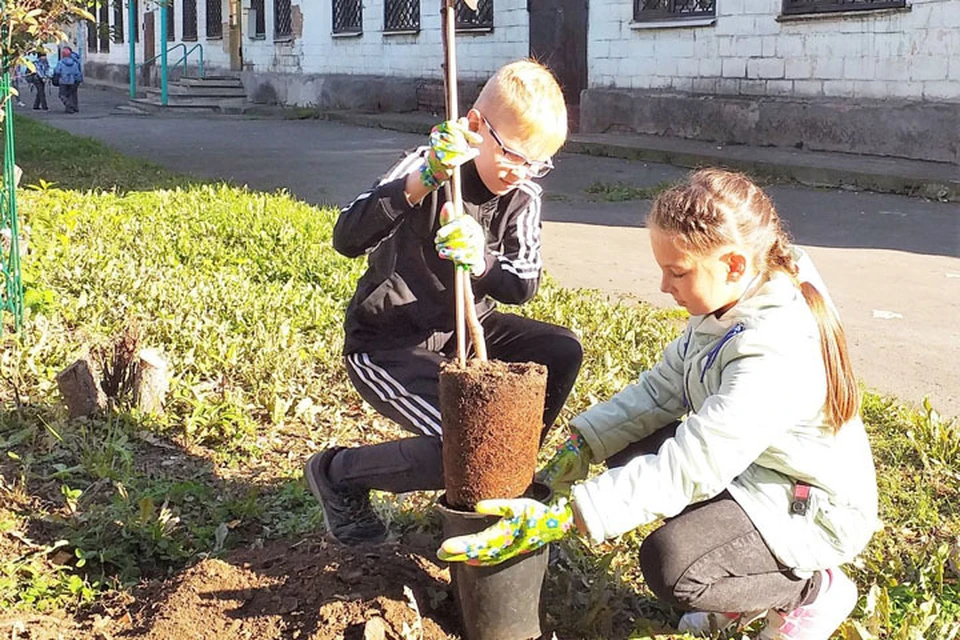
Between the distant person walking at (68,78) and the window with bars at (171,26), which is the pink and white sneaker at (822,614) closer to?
the distant person walking at (68,78)

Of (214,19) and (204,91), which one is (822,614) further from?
(214,19)

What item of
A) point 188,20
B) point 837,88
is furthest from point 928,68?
point 188,20

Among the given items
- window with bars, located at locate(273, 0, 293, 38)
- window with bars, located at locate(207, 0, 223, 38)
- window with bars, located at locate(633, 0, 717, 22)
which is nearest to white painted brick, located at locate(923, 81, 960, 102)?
window with bars, located at locate(633, 0, 717, 22)

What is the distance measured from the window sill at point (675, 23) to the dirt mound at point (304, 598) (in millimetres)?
11636

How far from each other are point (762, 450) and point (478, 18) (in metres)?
16.0

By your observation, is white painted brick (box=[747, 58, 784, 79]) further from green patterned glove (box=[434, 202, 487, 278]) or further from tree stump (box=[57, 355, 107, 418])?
green patterned glove (box=[434, 202, 487, 278])

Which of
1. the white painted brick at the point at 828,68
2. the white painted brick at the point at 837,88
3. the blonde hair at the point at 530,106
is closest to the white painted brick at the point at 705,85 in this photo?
the white painted brick at the point at 828,68

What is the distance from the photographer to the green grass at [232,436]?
2.85 meters

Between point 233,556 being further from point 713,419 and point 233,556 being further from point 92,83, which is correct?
point 92,83

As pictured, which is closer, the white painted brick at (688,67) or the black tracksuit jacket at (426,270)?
the black tracksuit jacket at (426,270)

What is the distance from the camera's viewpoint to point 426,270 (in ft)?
9.83

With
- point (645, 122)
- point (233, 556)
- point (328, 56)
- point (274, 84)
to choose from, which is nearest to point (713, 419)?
point (233, 556)

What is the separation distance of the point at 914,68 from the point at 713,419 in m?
9.59

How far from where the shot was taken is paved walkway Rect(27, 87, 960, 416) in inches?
201
